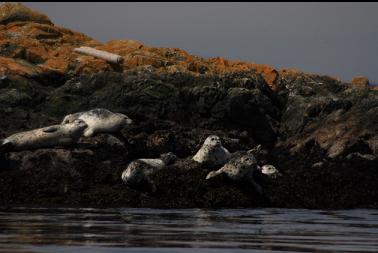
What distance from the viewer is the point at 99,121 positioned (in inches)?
931

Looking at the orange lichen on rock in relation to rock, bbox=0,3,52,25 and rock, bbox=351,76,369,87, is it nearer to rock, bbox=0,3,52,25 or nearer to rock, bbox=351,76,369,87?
rock, bbox=0,3,52,25

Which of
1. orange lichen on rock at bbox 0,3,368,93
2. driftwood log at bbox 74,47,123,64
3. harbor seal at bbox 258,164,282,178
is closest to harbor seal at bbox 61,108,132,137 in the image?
harbor seal at bbox 258,164,282,178

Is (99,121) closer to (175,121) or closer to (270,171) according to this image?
(175,121)

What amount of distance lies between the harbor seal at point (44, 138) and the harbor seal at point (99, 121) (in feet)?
1.09

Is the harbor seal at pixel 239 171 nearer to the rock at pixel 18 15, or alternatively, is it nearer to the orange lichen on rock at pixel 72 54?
the orange lichen on rock at pixel 72 54

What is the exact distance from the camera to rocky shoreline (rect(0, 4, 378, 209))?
67.0 ft

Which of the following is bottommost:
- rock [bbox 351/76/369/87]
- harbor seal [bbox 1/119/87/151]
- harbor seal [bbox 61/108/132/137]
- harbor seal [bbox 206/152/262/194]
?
harbor seal [bbox 206/152/262/194]

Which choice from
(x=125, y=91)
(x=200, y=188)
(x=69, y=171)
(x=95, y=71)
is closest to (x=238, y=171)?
(x=200, y=188)

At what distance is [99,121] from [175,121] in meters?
4.25

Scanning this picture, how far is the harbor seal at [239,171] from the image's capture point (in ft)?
68.1

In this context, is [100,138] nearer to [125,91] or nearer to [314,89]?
[125,91]

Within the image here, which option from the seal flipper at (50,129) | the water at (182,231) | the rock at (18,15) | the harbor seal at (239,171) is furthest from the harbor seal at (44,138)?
the rock at (18,15)

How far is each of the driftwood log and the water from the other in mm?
13303

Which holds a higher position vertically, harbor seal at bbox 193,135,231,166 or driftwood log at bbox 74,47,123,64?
driftwood log at bbox 74,47,123,64
